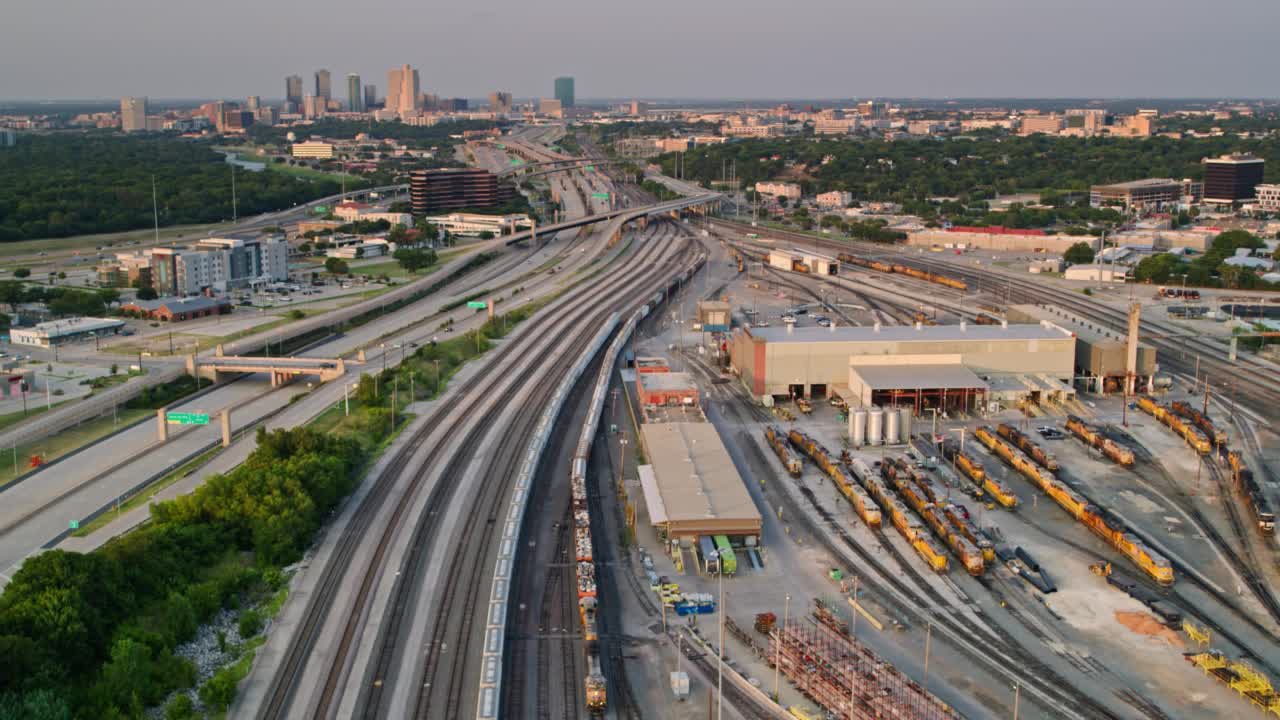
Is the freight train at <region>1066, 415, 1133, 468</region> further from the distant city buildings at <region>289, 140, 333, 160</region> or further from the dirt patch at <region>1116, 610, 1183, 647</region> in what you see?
the distant city buildings at <region>289, 140, 333, 160</region>

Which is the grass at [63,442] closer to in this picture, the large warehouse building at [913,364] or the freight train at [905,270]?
the large warehouse building at [913,364]

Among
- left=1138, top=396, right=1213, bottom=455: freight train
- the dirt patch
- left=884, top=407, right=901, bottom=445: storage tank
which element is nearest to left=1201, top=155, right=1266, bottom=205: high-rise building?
left=1138, top=396, right=1213, bottom=455: freight train

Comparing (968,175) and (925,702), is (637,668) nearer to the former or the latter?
(925,702)

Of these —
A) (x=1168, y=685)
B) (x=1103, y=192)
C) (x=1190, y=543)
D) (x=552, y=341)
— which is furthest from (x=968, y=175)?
(x=1168, y=685)

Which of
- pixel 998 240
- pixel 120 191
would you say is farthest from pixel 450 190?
pixel 998 240

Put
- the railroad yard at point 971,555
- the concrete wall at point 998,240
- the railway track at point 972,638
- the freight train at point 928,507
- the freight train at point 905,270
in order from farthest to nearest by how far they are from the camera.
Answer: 1. the concrete wall at point 998,240
2. the freight train at point 905,270
3. the freight train at point 928,507
4. the railroad yard at point 971,555
5. the railway track at point 972,638

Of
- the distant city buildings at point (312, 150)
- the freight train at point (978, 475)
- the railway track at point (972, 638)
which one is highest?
the distant city buildings at point (312, 150)

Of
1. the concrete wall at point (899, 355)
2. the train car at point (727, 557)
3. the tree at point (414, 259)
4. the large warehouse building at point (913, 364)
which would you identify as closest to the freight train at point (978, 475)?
the large warehouse building at point (913, 364)
